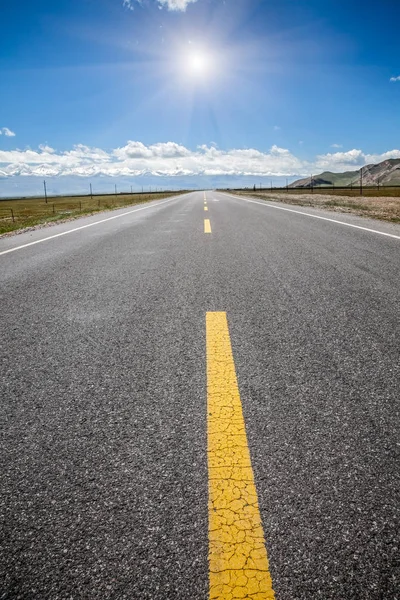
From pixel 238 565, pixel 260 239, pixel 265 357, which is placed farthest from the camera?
pixel 260 239

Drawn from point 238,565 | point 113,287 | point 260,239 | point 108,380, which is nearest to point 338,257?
point 260,239

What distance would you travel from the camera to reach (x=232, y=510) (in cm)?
119

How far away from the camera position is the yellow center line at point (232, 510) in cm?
97

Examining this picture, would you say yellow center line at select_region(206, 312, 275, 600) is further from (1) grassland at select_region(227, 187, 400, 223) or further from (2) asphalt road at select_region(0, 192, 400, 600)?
(1) grassland at select_region(227, 187, 400, 223)

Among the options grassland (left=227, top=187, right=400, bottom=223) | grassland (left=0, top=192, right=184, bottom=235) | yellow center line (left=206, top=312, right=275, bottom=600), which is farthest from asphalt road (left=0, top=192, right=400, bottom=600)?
grassland (left=0, top=192, right=184, bottom=235)

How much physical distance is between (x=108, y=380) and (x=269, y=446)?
1.00m

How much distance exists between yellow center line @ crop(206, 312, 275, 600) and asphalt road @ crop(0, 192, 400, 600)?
0.11 feet

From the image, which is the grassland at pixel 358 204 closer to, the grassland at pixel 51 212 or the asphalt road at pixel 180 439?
the asphalt road at pixel 180 439

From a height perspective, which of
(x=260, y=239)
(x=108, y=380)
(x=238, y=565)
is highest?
(x=260, y=239)

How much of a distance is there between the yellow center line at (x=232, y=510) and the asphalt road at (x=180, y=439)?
0.03 metres

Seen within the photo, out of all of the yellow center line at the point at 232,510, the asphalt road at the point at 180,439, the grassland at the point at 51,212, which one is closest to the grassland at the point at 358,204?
the asphalt road at the point at 180,439

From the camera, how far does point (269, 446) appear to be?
1.46 meters

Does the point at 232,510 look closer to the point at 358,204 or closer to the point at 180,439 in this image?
the point at 180,439

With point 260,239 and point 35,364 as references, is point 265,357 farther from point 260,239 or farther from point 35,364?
point 260,239
